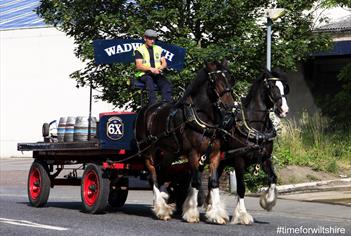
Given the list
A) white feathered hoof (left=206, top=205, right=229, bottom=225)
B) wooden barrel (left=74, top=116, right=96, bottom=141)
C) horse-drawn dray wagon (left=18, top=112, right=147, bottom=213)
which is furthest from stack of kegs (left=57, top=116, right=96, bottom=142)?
white feathered hoof (left=206, top=205, right=229, bottom=225)

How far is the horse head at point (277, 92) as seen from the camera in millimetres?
12000

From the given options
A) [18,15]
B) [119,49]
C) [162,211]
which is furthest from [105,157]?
[18,15]

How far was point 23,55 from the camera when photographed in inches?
1519

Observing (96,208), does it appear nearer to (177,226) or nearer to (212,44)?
(177,226)

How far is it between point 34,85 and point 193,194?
27.2m

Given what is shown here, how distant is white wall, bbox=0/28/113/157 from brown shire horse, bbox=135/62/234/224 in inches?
923

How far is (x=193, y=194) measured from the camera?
39.8 feet

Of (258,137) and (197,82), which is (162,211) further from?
(197,82)

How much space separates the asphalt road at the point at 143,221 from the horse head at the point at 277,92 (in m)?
1.79

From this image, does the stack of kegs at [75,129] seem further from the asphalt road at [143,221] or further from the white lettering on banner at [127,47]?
the white lettering on banner at [127,47]

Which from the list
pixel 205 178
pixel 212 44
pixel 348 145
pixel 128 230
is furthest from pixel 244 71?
pixel 128 230

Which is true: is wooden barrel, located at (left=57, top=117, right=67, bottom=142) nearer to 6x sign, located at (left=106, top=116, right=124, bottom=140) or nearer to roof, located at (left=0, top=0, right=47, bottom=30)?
6x sign, located at (left=106, top=116, right=124, bottom=140)

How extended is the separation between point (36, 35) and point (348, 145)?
20747 millimetres

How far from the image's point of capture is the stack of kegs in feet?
48.0
